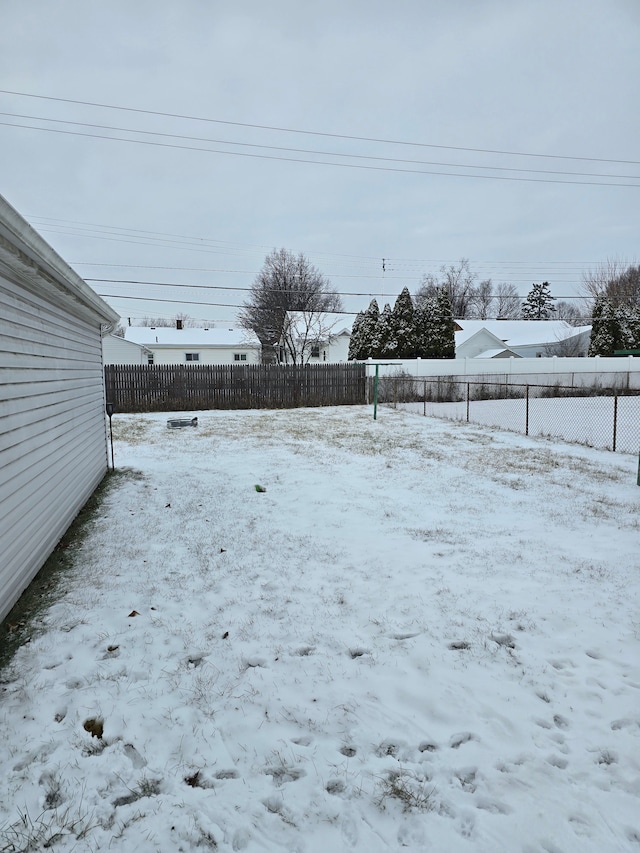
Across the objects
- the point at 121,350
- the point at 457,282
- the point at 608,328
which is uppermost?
the point at 457,282

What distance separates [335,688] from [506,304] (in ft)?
189

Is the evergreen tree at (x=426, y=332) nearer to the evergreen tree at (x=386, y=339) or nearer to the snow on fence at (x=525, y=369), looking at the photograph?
the evergreen tree at (x=386, y=339)

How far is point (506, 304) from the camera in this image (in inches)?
2092

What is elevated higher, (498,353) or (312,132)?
(312,132)

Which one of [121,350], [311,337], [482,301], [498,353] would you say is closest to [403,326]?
[311,337]

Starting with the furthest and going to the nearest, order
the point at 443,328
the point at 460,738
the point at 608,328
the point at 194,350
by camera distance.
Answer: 1. the point at 194,350
2. the point at 443,328
3. the point at 608,328
4. the point at 460,738

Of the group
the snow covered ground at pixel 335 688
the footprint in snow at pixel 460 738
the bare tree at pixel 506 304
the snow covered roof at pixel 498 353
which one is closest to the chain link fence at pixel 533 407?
the snow covered ground at pixel 335 688

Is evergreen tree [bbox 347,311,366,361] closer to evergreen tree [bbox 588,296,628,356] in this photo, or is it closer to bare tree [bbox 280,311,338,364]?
bare tree [bbox 280,311,338,364]

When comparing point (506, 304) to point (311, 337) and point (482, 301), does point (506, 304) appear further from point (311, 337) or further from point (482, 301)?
point (311, 337)

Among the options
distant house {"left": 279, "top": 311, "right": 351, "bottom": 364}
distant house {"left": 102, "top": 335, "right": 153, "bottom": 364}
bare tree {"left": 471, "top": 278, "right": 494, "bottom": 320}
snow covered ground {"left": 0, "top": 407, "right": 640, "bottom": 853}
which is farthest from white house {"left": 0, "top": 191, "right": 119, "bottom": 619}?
bare tree {"left": 471, "top": 278, "right": 494, "bottom": 320}

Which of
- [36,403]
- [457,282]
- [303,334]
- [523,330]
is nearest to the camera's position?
[36,403]

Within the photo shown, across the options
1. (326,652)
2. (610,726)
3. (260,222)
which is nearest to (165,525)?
(326,652)

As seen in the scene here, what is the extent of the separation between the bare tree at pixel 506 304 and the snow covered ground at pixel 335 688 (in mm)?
53171

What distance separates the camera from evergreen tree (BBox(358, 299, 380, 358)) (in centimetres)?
2950
